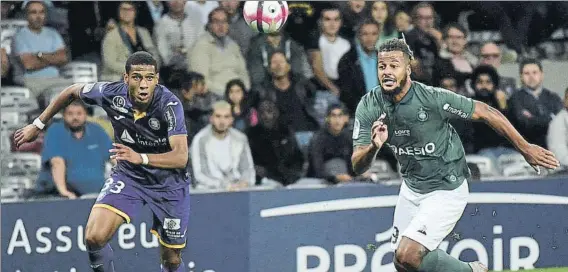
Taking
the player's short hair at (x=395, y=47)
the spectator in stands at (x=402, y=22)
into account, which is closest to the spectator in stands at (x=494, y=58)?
the spectator in stands at (x=402, y=22)

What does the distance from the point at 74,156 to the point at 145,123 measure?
161 centimetres

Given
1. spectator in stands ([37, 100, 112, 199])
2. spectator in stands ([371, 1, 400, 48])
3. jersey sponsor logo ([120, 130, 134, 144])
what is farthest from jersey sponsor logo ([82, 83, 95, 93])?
spectator in stands ([371, 1, 400, 48])

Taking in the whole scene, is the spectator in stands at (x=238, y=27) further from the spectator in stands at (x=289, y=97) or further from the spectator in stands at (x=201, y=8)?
the spectator in stands at (x=289, y=97)

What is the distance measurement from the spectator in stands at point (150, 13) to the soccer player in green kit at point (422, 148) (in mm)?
3372

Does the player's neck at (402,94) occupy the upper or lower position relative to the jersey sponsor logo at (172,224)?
upper

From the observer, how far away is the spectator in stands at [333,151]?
36.5 feet

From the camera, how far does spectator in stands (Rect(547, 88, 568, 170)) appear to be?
461 inches

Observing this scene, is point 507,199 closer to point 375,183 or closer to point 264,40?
point 375,183

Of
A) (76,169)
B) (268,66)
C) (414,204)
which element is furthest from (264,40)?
(414,204)

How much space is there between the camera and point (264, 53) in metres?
11.6

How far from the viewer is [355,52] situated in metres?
11.8

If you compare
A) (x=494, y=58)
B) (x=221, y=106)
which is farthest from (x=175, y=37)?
(x=494, y=58)

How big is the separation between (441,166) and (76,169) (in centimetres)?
330

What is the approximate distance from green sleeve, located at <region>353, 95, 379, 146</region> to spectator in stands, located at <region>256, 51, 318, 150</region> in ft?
9.51
